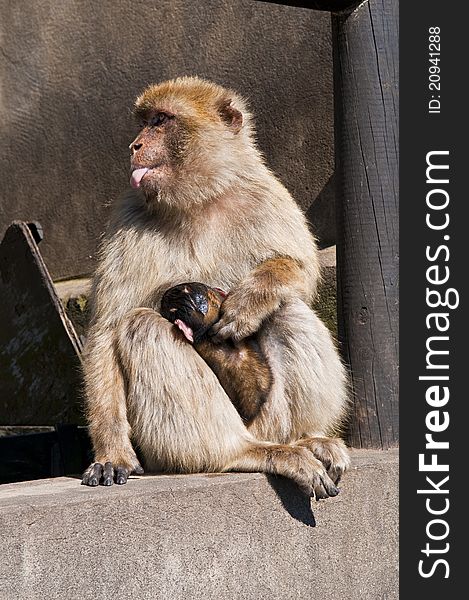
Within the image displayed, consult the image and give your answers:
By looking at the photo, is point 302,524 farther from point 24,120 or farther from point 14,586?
point 24,120

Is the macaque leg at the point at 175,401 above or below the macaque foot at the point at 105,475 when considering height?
above

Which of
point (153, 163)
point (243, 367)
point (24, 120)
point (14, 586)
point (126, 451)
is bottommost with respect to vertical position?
point (14, 586)

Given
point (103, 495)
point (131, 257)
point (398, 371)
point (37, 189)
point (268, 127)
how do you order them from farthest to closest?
point (37, 189) → point (268, 127) → point (398, 371) → point (131, 257) → point (103, 495)

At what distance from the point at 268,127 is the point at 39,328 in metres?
2.03

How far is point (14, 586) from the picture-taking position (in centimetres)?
347

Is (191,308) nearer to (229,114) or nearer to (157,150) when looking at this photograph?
(157,150)

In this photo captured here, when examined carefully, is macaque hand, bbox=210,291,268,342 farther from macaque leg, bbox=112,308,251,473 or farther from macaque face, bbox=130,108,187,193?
macaque face, bbox=130,108,187,193

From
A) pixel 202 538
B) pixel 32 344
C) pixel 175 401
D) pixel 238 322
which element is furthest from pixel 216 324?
pixel 32 344

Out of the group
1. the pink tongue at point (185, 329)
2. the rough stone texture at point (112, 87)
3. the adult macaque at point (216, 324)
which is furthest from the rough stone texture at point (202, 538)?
the rough stone texture at point (112, 87)

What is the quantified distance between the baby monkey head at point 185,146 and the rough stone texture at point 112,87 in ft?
7.03

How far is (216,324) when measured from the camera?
176 inches

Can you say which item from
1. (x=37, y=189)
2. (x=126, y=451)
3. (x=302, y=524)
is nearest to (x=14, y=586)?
(x=126, y=451)

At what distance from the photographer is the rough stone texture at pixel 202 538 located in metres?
3.57

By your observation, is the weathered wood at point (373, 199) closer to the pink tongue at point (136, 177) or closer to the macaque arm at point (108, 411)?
the pink tongue at point (136, 177)
